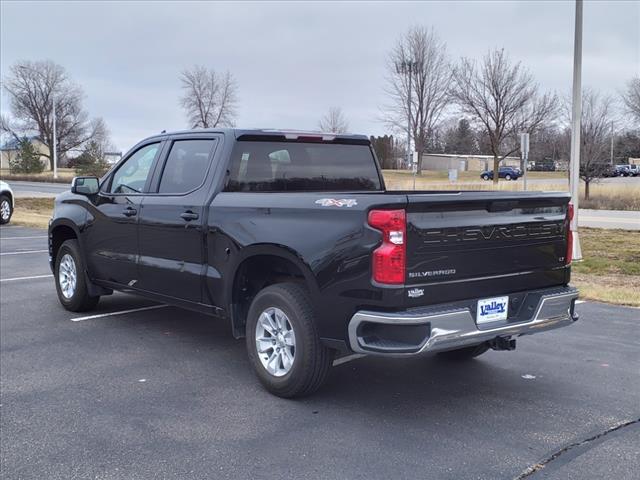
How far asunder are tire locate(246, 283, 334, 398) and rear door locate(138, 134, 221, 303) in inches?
31.8

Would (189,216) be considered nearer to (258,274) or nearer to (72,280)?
(258,274)

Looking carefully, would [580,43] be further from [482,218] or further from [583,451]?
[583,451]

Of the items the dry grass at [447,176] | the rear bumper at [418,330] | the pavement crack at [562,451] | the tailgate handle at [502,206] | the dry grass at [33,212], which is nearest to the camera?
the pavement crack at [562,451]

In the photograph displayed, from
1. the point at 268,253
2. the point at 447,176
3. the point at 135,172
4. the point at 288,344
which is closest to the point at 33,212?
the point at 135,172

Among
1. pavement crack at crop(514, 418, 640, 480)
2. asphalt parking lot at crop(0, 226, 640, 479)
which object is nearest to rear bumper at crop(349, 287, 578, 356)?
asphalt parking lot at crop(0, 226, 640, 479)

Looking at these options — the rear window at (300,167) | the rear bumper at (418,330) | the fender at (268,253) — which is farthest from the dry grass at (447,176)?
the rear bumper at (418,330)

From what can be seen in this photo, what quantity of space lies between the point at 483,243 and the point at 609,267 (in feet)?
24.9

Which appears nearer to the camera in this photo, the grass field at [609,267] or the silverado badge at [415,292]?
the silverado badge at [415,292]

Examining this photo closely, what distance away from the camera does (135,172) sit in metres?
6.31

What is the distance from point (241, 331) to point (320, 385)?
91 cm

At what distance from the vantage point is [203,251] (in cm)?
523

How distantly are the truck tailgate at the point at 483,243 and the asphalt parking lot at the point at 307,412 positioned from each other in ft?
2.89

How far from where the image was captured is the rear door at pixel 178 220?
5316mm

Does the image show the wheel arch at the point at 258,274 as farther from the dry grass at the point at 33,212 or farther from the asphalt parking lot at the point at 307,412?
the dry grass at the point at 33,212
